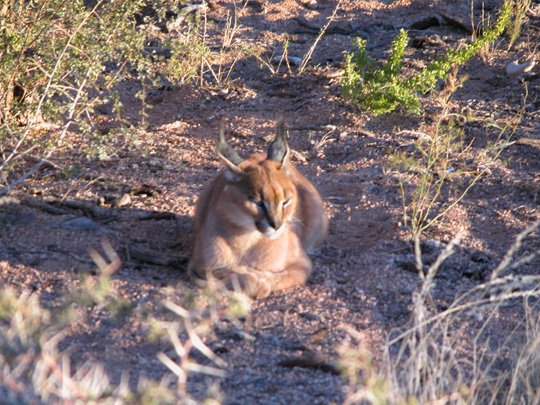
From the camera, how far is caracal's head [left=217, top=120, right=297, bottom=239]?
18.8ft

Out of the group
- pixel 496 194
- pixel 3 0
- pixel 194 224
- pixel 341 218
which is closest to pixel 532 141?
pixel 496 194

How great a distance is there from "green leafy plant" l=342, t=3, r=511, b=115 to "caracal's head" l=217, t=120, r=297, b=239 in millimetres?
2938

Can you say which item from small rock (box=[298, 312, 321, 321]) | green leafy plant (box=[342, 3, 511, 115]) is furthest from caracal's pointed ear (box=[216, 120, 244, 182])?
green leafy plant (box=[342, 3, 511, 115])

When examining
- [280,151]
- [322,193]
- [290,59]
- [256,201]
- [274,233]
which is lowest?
[322,193]

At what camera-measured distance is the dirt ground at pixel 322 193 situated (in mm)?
5004

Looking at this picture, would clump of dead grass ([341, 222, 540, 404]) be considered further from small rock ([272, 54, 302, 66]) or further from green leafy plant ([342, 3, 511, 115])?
small rock ([272, 54, 302, 66])

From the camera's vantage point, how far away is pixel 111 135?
752 cm

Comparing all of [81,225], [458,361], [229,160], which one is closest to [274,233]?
[229,160]

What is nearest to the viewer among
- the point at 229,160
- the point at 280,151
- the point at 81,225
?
the point at 229,160

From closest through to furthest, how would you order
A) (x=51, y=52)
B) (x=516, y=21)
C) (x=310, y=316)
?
(x=310, y=316) < (x=51, y=52) < (x=516, y=21)

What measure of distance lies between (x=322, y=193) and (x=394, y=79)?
1803 mm

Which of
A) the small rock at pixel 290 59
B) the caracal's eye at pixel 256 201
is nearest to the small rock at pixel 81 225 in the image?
the caracal's eye at pixel 256 201

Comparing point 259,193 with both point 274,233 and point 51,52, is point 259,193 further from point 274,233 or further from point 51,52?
point 51,52

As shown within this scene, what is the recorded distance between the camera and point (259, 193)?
5.73 m
